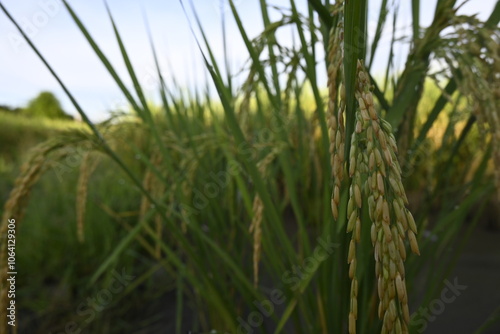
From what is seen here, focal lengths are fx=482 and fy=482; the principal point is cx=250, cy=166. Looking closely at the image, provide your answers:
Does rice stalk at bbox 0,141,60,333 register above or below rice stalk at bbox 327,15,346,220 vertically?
below

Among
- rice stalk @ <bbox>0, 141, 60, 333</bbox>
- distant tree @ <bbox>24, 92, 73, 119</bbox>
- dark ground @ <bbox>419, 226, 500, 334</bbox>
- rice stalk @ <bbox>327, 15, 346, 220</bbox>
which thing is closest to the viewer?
rice stalk @ <bbox>327, 15, 346, 220</bbox>

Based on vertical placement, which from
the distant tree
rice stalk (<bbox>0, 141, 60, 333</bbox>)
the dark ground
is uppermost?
rice stalk (<bbox>0, 141, 60, 333</bbox>)

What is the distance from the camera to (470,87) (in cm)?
80

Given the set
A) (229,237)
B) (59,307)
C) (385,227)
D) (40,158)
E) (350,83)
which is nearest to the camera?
(385,227)

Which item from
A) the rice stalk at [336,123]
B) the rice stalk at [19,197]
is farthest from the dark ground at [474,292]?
the rice stalk at [19,197]

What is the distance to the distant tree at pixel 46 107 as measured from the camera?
49.2 ft

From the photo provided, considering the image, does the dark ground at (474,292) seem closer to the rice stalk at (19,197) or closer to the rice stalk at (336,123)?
the rice stalk at (336,123)

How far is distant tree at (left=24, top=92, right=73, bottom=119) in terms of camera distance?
15.0 meters

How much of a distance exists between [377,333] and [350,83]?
2.09ft

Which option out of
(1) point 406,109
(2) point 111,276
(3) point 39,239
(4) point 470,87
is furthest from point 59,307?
(4) point 470,87

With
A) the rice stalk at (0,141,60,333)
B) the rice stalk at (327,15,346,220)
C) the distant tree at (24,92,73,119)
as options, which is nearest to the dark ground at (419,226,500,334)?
the rice stalk at (327,15,346,220)

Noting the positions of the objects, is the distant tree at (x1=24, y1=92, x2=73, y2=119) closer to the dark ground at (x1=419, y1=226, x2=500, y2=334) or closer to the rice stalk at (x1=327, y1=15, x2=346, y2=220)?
the dark ground at (x1=419, y1=226, x2=500, y2=334)

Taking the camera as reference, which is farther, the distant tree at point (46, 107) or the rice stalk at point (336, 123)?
the distant tree at point (46, 107)

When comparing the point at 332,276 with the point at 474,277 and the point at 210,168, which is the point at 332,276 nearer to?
the point at 210,168
